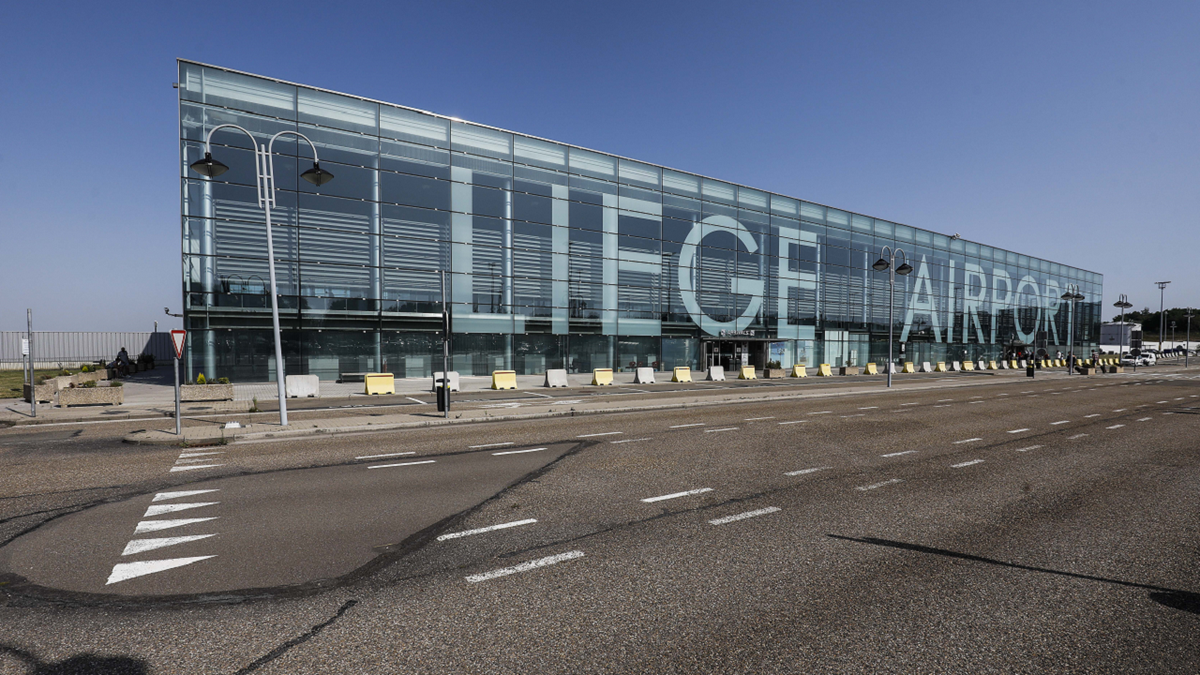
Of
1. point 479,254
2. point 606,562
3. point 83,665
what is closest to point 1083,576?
point 606,562

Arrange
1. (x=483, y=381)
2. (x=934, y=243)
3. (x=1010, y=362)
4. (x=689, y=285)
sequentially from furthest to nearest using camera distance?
1. (x=1010, y=362)
2. (x=934, y=243)
3. (x=689, y=285)
4. (x=483, y=381)

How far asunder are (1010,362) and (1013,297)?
35.2 feet

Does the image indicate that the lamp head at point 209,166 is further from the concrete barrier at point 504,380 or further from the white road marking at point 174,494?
the concrete barrier at point 504,380

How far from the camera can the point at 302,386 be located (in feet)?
75.8

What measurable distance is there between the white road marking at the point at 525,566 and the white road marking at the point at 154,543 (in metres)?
3.48

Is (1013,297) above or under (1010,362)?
above

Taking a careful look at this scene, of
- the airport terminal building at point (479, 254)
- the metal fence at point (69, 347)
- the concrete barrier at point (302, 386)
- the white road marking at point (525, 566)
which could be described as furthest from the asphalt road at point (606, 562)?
the metal fence at point (69, 347)

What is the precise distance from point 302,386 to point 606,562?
22.0m

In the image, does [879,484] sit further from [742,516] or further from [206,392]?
[206,392]

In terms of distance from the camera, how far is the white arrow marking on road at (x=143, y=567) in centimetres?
498

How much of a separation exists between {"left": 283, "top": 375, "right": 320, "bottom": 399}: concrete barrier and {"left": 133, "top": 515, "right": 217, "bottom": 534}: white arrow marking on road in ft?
57.8

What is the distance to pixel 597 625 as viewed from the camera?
4.04 meters

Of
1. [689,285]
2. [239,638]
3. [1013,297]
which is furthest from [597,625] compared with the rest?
[1013,297]

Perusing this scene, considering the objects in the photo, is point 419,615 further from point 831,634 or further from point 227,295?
point 227,295
